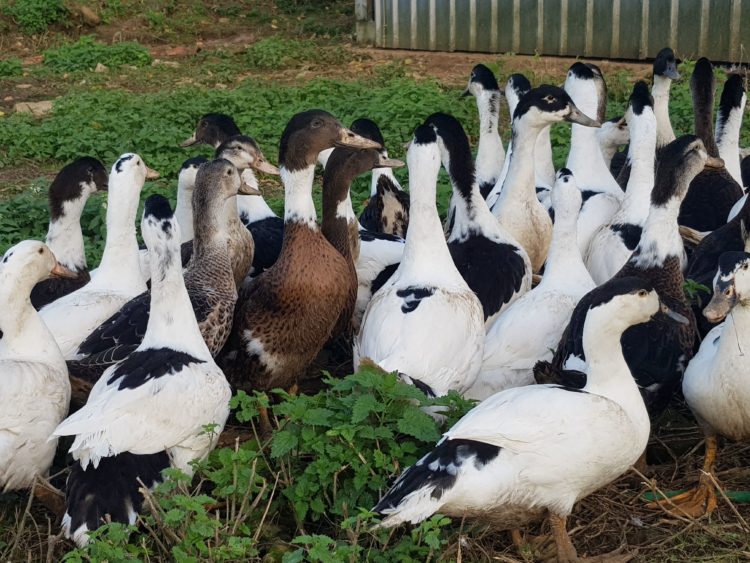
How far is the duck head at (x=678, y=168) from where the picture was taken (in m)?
5.77

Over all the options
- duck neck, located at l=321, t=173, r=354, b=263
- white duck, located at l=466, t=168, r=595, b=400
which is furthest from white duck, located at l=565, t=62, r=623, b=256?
duck neck, located at l=321, t=173, r=354, b=263

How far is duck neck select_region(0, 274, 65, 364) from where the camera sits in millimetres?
4969

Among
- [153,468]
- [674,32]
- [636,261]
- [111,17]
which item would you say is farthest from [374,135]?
[111,17]

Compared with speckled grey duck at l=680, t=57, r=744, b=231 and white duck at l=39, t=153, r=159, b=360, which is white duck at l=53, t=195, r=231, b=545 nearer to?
white duck at l=39, t=153, r=159, b=360

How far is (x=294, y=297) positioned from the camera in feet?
18.0

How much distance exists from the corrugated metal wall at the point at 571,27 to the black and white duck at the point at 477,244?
6.12m

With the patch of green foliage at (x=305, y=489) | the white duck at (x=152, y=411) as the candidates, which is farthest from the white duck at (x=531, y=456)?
the white duck at (x=152, y=411)

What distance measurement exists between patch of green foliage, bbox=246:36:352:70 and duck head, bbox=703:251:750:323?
987 cm

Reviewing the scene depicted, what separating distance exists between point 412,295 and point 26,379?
1.89 metres

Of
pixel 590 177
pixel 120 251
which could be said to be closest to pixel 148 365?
pixel 120 251

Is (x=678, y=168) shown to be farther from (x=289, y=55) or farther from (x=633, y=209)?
(x=289, y=55)

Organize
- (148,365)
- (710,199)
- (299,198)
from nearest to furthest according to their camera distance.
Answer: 1. (148,365)
2. (299,198)
3. (710,199)

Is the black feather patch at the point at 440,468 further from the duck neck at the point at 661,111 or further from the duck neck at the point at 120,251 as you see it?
the duck neck at the point at 661,111

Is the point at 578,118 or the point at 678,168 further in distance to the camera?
the point at 578,118
